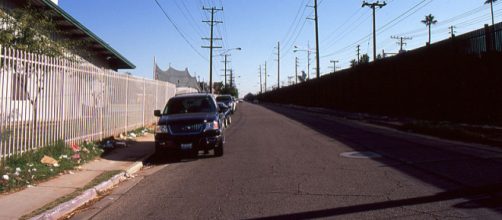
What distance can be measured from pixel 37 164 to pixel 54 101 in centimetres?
245

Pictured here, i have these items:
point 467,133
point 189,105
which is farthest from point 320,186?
point 467,133

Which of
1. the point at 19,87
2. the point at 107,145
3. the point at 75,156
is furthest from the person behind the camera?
the point at 107,145

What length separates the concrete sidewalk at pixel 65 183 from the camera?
276 inches

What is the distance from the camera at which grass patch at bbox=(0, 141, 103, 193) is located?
8.41 meters

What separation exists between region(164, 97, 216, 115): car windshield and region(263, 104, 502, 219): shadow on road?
437 centimetres

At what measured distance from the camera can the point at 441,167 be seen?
32.9 ft

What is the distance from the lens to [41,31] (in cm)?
1489

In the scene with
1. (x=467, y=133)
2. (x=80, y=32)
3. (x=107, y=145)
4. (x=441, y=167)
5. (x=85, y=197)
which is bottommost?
(x=85, y=197)

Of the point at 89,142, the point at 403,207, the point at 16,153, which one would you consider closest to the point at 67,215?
the point at 16,153

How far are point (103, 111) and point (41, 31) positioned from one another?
3.04m

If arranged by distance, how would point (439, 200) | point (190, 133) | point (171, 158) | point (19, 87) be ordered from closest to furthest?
point (439, 200), point (19, 87), point (190, 133), point (171, 158)

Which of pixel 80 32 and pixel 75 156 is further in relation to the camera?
pixel 80 32

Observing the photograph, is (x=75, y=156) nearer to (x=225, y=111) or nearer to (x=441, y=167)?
(x=441, y=167)

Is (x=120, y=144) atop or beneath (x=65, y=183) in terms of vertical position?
atop
